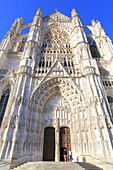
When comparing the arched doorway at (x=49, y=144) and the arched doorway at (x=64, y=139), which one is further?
the arched doorway at (x=64, y=139)

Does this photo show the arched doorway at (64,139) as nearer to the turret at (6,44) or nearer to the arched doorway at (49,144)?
the arched doorway at (49,144)

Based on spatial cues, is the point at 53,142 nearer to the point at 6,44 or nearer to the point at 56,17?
the point at 6,44

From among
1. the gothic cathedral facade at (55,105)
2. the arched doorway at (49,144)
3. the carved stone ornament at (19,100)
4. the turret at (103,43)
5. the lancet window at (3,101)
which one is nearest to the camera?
the gothic cathedral facade at (55,105)

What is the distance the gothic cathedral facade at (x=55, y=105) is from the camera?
9211 mm

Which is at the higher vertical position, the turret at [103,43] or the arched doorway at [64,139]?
the turret at [103,43]

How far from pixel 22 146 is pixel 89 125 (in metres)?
5.47

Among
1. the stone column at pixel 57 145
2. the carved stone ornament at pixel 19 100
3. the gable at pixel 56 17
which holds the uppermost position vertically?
the gable at pixel 56 17

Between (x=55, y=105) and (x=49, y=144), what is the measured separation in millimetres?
3866

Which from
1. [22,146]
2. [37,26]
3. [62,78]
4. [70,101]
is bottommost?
[22,146]

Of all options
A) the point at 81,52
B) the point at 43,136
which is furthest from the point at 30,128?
the point at 81,52

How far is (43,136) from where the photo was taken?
36.3 ft

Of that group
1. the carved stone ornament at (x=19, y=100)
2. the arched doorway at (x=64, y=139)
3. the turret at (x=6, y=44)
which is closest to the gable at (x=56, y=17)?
the turret at (x=6, y=44)

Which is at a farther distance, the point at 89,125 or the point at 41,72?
the point at 41,72

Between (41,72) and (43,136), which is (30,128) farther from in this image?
(41,72)
